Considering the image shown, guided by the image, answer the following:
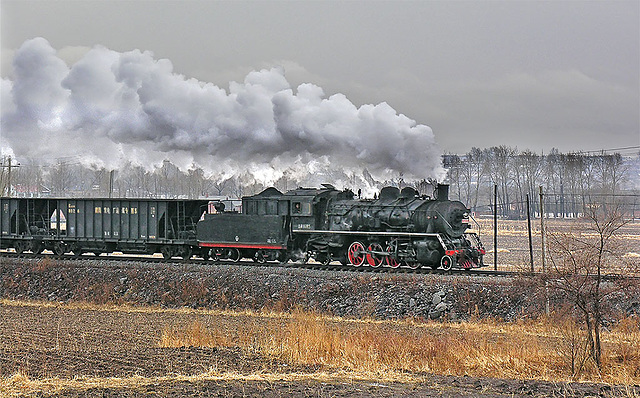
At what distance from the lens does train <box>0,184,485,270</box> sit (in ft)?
82.7

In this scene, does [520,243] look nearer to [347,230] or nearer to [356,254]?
[356,254]

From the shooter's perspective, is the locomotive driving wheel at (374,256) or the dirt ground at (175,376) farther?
the locomotive driving wheel at (374,256)

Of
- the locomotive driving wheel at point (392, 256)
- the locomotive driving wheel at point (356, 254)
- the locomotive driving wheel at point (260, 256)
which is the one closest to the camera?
the locomotive driving wheel at point (392, 256)

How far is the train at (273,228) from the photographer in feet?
82.7

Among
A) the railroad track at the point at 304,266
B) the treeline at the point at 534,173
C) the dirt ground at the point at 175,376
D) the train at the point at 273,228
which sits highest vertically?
the treeline at the point at 534,173

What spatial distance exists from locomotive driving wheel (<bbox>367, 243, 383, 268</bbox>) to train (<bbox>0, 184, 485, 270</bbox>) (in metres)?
0.04

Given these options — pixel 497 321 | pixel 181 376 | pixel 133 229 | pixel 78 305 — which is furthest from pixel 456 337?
pixel 133 229

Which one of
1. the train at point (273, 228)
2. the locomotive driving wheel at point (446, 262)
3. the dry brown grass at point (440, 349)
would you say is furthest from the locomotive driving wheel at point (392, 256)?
the dry brown grass at point (440, 349)

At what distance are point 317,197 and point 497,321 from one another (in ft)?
32.4

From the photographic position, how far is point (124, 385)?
Result: 11328mm

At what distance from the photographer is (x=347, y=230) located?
26500mm

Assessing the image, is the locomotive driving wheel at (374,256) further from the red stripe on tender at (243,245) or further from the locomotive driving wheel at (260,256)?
the locomotive driving wheel at (260,256)

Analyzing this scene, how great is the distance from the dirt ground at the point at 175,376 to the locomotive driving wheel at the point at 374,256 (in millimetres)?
10229

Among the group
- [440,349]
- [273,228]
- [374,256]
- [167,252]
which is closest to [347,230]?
[374,256]
